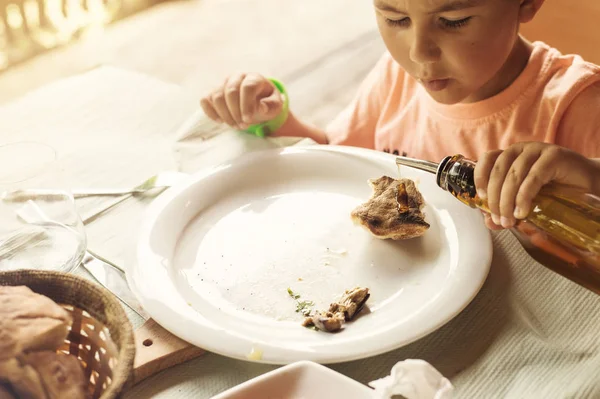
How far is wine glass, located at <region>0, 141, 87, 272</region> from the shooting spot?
0.78 m

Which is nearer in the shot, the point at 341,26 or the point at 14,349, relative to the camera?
the point at 14,349

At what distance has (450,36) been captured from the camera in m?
0.81

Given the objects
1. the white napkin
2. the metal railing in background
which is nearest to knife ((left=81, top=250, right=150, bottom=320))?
the white napkin

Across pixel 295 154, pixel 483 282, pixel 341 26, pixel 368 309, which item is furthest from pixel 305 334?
pixel 341 26

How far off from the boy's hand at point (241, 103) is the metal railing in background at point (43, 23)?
3.76 ft

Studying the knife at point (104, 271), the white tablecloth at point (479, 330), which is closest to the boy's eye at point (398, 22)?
the white tablecloth at point (479, 330)

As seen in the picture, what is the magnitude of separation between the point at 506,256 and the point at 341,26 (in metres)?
1.20

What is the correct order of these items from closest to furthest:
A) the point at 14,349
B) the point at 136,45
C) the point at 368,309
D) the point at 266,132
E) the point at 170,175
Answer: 1. the point at 14,349
2. the point at 368,309
3. the point at 170,175
4. the point at 266,132
5. the point at 136,45

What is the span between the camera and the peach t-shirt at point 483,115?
0.92 metres

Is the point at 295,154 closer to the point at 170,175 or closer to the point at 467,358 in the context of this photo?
the point at 170,175

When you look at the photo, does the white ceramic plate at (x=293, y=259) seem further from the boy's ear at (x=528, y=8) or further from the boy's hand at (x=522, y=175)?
the boy's ear at (x=528, y=8)

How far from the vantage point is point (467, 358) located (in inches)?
24.1

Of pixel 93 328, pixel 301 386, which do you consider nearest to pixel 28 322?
pixel 93 328

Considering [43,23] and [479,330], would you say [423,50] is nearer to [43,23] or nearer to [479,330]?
[479,330]
